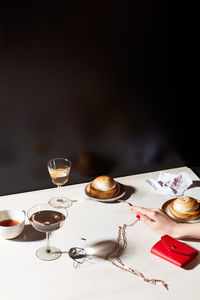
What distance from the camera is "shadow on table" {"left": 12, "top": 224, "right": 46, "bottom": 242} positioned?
1454mm

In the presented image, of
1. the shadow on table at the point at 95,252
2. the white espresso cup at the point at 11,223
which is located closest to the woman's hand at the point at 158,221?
the shadow on table at the point at 95,252

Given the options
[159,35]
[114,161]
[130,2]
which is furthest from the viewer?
[114,161]

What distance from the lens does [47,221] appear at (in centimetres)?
141

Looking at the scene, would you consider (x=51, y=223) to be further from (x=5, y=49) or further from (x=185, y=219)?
(x=5, y=49)

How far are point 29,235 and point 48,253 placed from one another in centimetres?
12

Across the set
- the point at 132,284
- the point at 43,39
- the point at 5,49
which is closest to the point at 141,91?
the point at 43,39

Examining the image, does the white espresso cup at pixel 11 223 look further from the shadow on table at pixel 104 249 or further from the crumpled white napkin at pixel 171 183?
the crumpled white napkin at pixel 171 183

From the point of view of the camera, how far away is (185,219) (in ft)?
5.28

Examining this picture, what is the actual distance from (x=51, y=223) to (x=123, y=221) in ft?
1.01

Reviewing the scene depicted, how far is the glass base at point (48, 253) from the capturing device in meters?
1.37

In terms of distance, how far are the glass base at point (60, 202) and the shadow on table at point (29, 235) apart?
0.57ft

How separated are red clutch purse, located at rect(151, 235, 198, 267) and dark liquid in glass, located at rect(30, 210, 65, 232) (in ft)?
1.07

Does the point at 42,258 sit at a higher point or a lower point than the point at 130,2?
lower

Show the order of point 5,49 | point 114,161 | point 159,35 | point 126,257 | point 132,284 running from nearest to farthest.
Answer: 1. point 132,284
2. point 126,257
3. point 5,49
4. point 159,35
5. point 114,161
